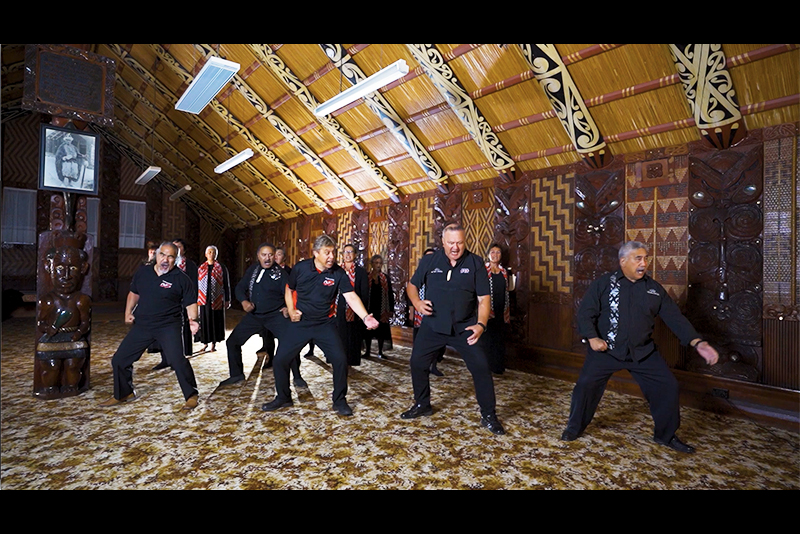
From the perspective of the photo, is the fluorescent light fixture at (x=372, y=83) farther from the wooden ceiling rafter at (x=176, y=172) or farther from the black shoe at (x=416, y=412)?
the wooden ceiling rafter at (x=176, y=172)

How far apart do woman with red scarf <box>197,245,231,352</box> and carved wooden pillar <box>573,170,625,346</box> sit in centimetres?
514

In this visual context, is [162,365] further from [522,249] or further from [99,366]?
[522,249]

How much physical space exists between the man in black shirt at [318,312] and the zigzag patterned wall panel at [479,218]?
343cm

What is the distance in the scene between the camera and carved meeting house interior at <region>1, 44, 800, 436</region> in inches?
170

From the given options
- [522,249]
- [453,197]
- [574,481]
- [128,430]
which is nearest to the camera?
[574,481]

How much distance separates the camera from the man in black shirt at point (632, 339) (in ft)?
11.3

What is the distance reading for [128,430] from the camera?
3682mm

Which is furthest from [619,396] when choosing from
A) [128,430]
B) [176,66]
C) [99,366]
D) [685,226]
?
[176,66]

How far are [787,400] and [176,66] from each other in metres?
10.3

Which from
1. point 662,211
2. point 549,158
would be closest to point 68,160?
point 549,158

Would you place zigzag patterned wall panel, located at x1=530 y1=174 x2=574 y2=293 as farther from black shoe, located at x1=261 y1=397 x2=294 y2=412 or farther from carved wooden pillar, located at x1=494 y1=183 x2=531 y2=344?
black shoe, located at x1=261 y1=397 x2=294 y2=412

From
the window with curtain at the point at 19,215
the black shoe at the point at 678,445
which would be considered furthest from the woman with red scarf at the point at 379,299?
the window with curtain at the point at 19,215

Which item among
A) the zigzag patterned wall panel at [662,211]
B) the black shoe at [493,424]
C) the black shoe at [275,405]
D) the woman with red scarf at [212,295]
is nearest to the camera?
the black shoe at [493,424]
